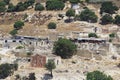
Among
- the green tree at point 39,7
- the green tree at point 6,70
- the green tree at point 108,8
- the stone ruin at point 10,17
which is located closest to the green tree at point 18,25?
the stone ruin at point 10,17

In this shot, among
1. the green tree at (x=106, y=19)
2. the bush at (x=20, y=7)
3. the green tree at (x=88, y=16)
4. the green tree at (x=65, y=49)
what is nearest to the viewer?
the green tree at (x=65, y=49)

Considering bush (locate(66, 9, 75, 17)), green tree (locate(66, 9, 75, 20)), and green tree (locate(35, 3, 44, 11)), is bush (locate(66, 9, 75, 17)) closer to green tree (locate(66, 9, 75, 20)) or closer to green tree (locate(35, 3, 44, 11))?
green tree (locate(66, 9, 75, 20))

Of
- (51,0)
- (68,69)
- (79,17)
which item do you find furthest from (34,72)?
(51,0)

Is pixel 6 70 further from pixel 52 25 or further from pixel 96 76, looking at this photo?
pixel 52 25

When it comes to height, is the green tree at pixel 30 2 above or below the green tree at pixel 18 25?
above

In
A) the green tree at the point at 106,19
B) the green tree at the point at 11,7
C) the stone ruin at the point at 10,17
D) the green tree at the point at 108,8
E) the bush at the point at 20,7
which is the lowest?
the stone ruin at the point at 10,17

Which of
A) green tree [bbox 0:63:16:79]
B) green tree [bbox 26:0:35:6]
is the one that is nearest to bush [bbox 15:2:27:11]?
green tree [bbox 26:0:35:6]

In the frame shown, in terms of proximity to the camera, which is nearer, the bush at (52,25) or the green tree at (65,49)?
the green tree at (65,49)

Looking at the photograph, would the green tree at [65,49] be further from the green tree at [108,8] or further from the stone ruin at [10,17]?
the stone ruin at [10,17]

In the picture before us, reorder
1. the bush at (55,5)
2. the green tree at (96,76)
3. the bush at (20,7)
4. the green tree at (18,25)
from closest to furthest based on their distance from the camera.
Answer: the green tree at (96,76) < the green tree at (18,25) < the bush at (55,5) < the bush at (20,7)

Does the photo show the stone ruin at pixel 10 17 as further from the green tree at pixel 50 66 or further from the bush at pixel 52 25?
the green tree at pixel 50 66
